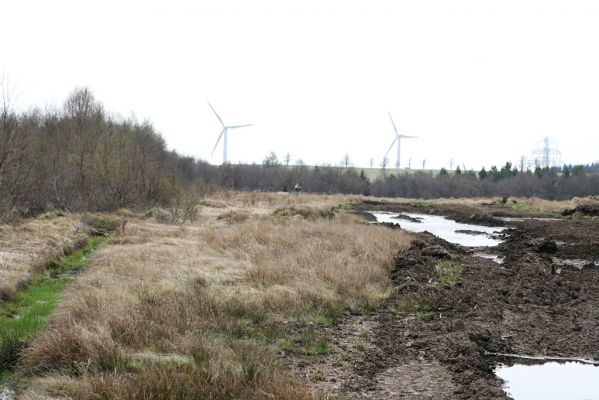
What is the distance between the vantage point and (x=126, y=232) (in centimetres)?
2091

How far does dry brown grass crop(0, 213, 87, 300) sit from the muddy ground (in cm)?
702

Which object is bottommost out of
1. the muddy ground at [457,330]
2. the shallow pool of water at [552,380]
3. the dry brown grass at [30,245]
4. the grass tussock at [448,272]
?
the shallow pool of water at [552,380]

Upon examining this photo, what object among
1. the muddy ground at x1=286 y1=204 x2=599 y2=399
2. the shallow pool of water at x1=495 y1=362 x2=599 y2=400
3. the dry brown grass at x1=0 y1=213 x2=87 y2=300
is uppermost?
the dry brown grass at x1=0 y1=213 x2=87 y2=300

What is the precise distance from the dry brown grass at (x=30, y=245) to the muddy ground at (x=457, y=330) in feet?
23.0

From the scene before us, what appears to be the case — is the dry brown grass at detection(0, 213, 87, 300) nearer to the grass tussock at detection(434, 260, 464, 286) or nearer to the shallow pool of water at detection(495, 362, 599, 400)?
the shallow pool of water at detection(495, 362, 599, 400)

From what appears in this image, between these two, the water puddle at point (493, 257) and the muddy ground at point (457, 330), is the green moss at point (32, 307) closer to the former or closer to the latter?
the muddy ground at point (457, 330)

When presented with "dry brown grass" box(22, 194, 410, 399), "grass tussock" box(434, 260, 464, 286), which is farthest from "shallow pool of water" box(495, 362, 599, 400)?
"grass tussock" box(434, 260, 464, 286)

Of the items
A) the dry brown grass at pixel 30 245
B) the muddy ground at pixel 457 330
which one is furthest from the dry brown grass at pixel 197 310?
the dry brown grass at pixel 30 245

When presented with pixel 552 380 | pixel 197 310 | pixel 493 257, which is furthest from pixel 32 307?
pixel 493 257

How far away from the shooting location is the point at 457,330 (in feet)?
32.0

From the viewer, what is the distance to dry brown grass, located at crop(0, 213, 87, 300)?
12131 mm

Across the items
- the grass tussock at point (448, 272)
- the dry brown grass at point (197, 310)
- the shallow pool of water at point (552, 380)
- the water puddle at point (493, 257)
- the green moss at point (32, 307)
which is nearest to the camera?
the dry brown grass at point (197, 310)

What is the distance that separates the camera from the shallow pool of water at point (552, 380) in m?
7.19

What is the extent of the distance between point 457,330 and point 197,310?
4.46 metres
